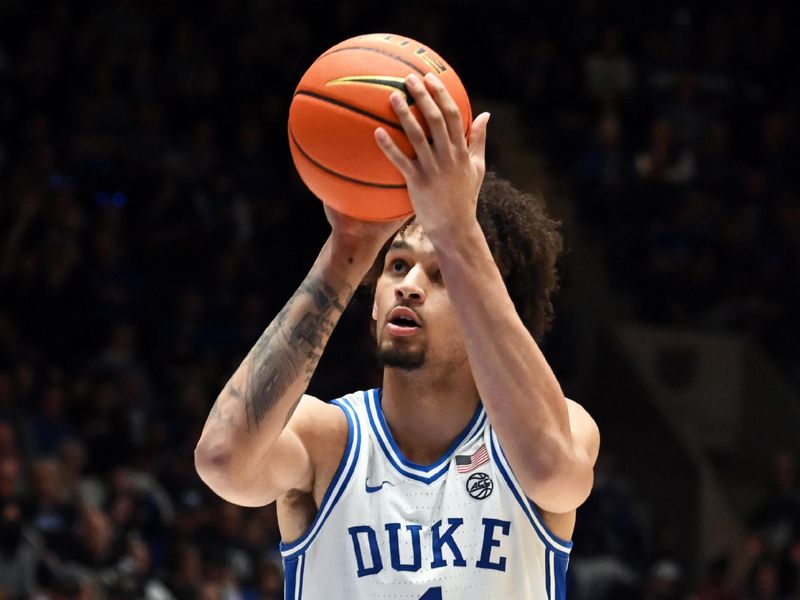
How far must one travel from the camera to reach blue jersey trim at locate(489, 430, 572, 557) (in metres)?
3.23

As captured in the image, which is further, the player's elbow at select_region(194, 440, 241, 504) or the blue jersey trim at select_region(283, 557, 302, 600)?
the blue jersey trim at select_region(283, 557, 302, 600)

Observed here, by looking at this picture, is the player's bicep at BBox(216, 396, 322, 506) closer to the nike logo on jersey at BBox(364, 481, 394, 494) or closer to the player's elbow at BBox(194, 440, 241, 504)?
the player's elbow at BBox(194, 440, 241, 504)

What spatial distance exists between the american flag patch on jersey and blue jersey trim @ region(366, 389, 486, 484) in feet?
0.10

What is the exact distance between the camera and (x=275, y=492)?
3.22 metres

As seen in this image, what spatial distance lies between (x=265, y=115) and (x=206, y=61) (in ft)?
2.14

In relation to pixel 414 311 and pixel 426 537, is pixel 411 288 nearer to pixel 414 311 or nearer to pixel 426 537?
pixel 414 311

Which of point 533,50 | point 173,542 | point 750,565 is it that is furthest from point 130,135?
point 750,565

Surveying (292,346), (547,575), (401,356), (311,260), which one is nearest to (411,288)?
(401,356)

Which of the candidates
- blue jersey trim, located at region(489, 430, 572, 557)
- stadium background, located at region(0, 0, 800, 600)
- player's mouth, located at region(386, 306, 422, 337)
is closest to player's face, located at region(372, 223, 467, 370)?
player's mouth, located at region(386, 306, 422, 337)

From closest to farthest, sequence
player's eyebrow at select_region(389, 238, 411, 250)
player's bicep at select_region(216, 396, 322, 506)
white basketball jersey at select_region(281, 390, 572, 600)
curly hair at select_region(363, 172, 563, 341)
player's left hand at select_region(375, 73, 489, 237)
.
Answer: player's left hand at select_region(375, 73, 489, 237) → player's bicep at select_region(216, 396, 322, 506) → white basketball jersey at select_region(281, 390, 572, 600) → player's eyebrow at select_region(389, 238, 411, 250) → curly hair at select_region(363, 172, 563, 341)

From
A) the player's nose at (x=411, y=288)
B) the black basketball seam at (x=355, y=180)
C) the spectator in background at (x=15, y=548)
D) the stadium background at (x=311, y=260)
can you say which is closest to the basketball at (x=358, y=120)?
the black basketball seam at (x=355, y=180)

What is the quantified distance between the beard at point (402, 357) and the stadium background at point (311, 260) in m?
3.86

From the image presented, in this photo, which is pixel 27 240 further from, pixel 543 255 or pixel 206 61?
pixel 543 255

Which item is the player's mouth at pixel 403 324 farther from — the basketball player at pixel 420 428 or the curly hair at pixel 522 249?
the curly hair at pixel 522 249
